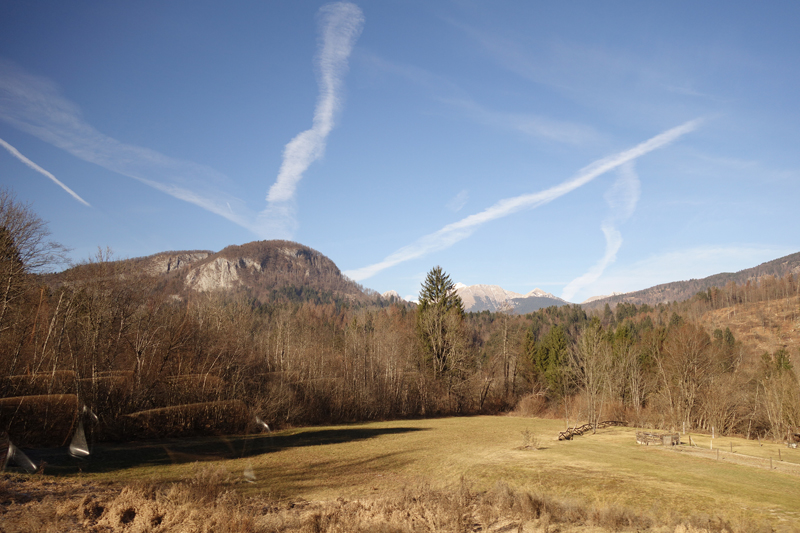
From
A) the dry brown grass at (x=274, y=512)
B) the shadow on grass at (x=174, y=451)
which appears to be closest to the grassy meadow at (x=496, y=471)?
the shadow on grass at (x=174, y=451)

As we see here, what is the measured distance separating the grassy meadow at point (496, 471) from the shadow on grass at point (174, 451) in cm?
5

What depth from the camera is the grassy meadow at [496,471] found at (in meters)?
11.8

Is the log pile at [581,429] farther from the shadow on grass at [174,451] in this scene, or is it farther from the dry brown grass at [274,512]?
the dry brown grass at [274,512]

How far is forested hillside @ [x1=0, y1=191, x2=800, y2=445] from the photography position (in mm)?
17875

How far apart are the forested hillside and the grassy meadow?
2.25 meters

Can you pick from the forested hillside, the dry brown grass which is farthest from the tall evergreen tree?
the dry brown grass

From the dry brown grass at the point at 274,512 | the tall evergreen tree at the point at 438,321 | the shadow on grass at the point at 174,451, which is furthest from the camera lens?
the tall evergreen tree at the point at 438,321

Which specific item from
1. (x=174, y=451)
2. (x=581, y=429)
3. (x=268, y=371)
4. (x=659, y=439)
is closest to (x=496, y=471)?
(x=174, y=451)

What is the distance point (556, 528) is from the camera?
32.1 ft

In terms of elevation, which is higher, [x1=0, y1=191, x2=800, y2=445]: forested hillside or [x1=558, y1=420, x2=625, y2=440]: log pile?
[x1=0, y1=191, x2=800, y2=445]: forested hillside

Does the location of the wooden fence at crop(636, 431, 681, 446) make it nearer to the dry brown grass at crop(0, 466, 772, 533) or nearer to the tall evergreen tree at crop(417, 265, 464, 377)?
the dry brown grass at crop(0, 466, 772, 533)

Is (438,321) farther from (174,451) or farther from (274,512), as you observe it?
(274,512)

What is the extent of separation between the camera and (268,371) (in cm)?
3222

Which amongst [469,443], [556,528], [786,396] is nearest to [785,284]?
[786,396]
